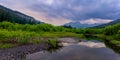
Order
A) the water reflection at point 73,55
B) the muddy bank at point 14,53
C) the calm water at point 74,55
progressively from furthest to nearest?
the calm water at point 74,55 < the water reflection at point 73,55 < the muddy bank at point 14,53

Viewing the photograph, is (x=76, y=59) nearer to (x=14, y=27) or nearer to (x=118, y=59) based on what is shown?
(x=118, y=59)

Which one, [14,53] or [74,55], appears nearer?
[14,53]

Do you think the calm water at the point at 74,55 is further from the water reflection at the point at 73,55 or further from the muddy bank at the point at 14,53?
the muddy bank at the point at 14,53

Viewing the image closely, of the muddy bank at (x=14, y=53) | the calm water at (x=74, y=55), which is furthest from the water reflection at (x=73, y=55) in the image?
the muddy bank at (x=14, y=53)

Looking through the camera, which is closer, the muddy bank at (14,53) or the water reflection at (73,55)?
the muddy bank at (14,53)

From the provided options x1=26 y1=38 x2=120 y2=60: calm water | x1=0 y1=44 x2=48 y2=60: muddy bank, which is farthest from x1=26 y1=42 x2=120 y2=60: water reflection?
x1=0 y1=44 x2=48 y2=60: muddy bank

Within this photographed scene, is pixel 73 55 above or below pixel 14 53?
below

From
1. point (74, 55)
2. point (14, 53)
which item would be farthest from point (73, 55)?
point (14, 53)

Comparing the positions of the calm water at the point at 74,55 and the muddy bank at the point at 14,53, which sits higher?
the muddy bank at the point at 14,53

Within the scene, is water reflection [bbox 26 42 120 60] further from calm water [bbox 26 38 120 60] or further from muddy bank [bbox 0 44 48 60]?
muddy bank [bbox 0 44 48 60]

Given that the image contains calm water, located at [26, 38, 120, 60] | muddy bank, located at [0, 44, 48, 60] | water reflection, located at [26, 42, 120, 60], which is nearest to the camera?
muddy bank, located at [0, 44, 48, 60]

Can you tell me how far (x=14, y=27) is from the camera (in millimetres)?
124750

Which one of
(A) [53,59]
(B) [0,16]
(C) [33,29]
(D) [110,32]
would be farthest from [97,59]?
(B) [0,16]

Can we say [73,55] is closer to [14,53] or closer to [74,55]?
[74,55]
